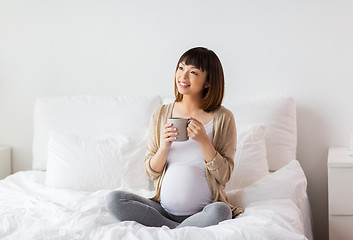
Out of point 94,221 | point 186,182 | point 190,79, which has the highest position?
point 190,79

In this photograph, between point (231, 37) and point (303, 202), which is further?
point (231, 37)

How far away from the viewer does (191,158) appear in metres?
1.93

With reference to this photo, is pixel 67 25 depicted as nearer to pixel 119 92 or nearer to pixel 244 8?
pixel 119 92

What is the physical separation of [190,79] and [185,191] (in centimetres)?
43

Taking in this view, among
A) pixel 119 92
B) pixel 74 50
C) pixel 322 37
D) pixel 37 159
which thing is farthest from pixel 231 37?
pixel 37 159

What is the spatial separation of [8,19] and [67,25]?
1.24 feet

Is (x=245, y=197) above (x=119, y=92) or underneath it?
underneath

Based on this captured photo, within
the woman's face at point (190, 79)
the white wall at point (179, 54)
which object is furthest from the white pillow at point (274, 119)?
the woman's face at point (190, 79)

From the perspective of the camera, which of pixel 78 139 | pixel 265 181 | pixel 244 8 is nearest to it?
pixel 265 181

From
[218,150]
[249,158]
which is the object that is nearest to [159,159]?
[218,150]

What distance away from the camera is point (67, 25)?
2961 millimetres

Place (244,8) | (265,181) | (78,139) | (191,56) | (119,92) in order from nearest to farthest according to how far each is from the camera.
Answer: (191,56), (265,181), (78,139), (244,8), (119,92)

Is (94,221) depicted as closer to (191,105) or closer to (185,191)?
(185,191)

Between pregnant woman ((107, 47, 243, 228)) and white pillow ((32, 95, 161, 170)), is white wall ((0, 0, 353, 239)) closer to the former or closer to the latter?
white pillow ((32, 95, 161, 170))
